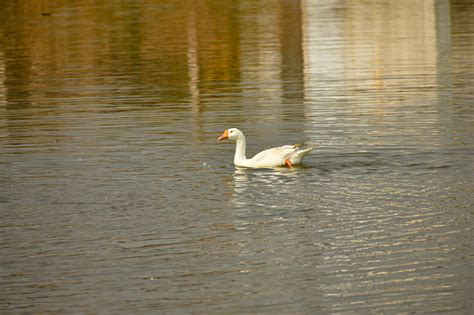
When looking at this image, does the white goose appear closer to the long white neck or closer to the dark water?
the long white neck

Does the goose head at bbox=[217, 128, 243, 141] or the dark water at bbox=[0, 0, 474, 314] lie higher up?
the goose head at bbox=[217, 128, 243, 141]

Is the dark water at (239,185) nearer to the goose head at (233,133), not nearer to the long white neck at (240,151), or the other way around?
the long white neck at (240,151)

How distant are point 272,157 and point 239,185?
1.36 m

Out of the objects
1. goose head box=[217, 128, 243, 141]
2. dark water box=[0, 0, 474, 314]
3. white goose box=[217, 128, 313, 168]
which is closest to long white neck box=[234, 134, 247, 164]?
white goose box=[217, 128, 313, 168]

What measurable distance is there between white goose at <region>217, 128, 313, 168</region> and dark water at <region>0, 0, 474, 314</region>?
0.66 ft

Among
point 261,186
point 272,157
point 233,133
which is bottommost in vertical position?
point 261,186

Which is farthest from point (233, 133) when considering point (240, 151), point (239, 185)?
point (239, 185)

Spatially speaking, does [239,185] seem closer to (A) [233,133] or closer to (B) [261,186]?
(B) [261,186]

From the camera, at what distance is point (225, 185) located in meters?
19.1

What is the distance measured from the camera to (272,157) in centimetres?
2030

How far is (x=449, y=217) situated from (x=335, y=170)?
3.66 m

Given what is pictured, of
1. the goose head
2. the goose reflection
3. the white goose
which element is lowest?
the goose reflection

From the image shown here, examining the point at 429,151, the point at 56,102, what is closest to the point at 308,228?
the point at 429,151

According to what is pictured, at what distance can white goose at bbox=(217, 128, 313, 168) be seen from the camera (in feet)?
66.1
